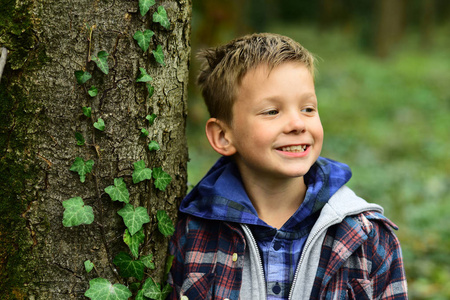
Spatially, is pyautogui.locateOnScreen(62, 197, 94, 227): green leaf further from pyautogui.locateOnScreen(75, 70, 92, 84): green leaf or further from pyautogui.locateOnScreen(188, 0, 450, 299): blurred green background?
pyautogui.locateOnScreen(188, 0, 450, 299): blurred green background

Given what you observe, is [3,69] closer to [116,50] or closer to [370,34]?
[116,50]

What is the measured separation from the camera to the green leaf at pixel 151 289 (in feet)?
6.38

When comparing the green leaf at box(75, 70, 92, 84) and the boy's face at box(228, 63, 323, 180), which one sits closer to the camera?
the green leaf at box(75, 70, 92, 84)

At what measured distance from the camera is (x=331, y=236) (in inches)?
78.4

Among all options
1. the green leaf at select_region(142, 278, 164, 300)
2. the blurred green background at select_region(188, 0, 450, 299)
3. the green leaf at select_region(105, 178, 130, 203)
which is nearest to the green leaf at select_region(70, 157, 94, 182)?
the green leaf at select_region(105, 178, 130, 203)

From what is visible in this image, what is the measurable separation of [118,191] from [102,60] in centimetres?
51

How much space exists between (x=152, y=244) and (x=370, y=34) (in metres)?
18.1

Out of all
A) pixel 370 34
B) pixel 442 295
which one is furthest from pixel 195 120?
pixel 370 34

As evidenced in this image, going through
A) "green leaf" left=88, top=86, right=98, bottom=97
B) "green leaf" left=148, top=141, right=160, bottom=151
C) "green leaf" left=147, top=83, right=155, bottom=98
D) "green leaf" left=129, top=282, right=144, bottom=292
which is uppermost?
"green leaf" left=147, top=83, right=155, bottom=98

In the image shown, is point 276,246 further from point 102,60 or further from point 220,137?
point 102,60

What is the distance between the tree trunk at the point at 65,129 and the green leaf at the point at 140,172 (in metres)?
0.03

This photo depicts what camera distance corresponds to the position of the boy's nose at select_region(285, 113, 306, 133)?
6.44 ft

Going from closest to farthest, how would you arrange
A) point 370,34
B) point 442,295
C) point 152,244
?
point 152,244 < point 442,295 < point 370,34

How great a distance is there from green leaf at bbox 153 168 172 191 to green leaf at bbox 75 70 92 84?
481 millimetres
